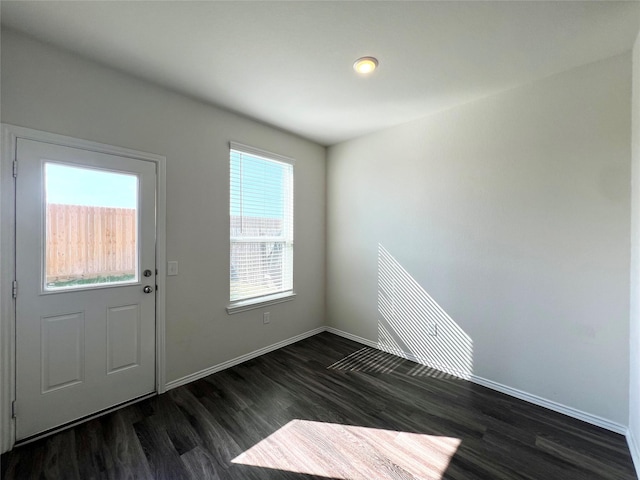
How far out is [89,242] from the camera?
203 cm

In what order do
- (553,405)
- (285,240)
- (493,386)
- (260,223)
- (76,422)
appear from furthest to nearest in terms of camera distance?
(285,240), (260,223), (493,386), (553,405), (76,422)

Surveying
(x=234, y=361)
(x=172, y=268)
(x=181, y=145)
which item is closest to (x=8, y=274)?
(x=172, y=268)

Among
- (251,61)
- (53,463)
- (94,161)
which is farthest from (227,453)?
(251,61)

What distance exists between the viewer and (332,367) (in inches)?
114

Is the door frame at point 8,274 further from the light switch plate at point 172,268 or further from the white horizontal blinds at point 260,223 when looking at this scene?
the white horizontal blinds at point 260,223

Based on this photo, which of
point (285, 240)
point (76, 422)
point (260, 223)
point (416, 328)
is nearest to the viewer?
point (76, 422)

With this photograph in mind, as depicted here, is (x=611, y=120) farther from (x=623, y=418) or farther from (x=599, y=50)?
(x=623, y=418)

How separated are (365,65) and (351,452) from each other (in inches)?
108

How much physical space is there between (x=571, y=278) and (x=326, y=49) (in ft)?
8.44

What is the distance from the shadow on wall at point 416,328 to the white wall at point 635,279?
1043 mm

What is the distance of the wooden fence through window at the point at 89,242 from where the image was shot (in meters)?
1.89

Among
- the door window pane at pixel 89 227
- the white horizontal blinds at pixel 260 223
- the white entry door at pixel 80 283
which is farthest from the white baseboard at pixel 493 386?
the door window pane at pixel 89 227

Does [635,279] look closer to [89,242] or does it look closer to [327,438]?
[327,438]

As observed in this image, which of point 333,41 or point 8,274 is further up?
point 333,41
